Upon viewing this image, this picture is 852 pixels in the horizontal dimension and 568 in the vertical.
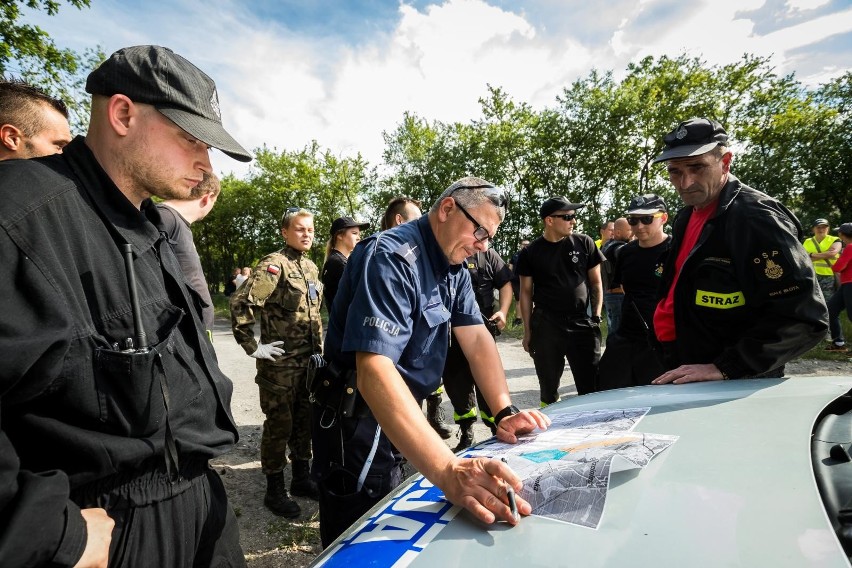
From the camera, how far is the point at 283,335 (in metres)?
3.60

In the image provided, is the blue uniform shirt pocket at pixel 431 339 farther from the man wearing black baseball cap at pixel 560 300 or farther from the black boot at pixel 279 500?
the man wearing black baseball cap at pixel 560 300

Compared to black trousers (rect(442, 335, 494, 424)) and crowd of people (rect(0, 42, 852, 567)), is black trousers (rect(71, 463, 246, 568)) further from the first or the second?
black trousers (rect(442, 335, 494, 424))

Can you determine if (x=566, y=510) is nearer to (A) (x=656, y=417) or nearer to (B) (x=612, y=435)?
(B) (x=612, y=435)

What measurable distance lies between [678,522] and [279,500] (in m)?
3.05

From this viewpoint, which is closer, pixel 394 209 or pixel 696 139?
pixel 696 139

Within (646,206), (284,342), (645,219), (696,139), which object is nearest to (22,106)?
(284,342)

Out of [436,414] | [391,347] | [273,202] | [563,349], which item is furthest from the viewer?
[273,202]

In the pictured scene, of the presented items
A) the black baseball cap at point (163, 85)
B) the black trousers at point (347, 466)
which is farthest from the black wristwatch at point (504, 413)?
the black baseball cap at point (163, 85)

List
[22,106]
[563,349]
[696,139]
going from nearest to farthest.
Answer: [22,106], [696,139], [563,349]

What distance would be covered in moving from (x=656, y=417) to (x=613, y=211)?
70.3ft

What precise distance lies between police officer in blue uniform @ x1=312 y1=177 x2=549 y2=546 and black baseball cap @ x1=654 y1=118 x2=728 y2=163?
1167 mm

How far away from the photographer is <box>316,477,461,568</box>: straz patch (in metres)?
0.95

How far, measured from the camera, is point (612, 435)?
1329mm

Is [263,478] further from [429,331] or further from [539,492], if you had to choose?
[539,492]
